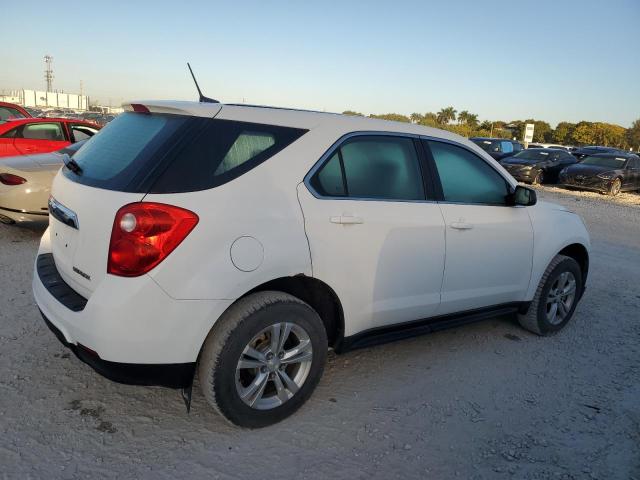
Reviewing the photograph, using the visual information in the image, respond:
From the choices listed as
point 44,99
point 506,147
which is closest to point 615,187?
point 506,147

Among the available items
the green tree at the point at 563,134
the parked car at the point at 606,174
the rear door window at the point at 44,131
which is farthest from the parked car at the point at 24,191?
the green tree at the point at 563,134

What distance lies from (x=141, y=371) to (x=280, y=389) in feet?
2.59

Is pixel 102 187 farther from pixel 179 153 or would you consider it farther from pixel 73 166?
pixel 73 166

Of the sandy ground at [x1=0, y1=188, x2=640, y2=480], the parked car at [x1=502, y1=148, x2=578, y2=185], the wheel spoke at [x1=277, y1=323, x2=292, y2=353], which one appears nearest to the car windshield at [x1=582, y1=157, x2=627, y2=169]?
the parked car at [x1=502, y1=148, x2=578, y2=185]

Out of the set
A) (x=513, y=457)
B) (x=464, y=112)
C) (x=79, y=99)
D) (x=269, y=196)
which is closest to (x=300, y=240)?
(x=269, y=196)

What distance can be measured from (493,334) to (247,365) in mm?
2588

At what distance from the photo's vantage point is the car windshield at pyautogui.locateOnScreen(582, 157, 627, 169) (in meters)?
17.7

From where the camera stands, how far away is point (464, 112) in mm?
84125

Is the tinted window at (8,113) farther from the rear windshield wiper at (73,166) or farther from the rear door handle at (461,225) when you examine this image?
the rear door handle at (461,225)

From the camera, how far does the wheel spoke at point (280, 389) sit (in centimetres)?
290

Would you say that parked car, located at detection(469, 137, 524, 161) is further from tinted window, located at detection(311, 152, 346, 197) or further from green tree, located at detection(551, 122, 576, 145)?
green tree, located at detection(551, 122, 576, 145)

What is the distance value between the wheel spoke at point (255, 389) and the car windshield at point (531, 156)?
61.8 feet

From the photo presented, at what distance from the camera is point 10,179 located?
20.8ft

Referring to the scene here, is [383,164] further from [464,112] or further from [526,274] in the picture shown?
[464,112]
